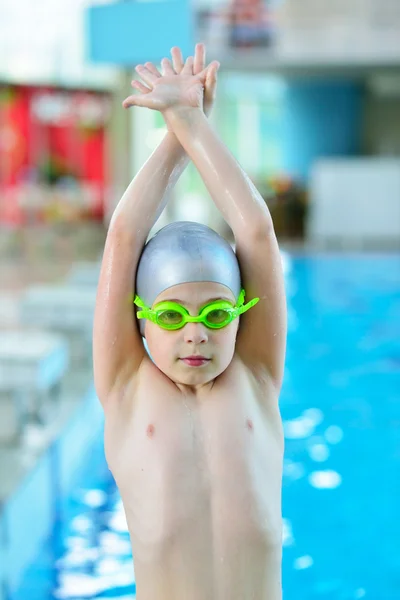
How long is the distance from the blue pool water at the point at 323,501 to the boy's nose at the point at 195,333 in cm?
212

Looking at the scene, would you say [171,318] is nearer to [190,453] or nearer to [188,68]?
[190,453]

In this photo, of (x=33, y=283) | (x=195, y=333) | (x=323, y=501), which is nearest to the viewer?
(x=195, y=333)

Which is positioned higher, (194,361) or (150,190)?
(150,190)

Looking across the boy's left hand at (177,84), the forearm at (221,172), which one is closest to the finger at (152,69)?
the boy's left hand at (177,84)

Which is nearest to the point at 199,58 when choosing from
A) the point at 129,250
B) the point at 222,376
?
the point at 129,250

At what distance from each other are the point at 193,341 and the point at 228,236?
13.3 metres

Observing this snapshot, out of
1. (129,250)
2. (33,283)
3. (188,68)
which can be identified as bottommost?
(129,250)

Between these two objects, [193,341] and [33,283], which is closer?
[193,341]

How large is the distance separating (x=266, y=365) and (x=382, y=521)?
8.46 feet

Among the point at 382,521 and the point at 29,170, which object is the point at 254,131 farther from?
the point at 382,521

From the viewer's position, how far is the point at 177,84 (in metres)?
1.68

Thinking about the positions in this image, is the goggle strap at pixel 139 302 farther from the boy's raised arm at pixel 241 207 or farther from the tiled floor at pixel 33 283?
the tiled floor at pixel 33 283

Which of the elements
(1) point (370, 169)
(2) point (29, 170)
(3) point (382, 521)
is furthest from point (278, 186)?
(3) point (382, 521)

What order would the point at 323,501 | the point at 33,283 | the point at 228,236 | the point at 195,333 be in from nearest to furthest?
1. the point at 195,333
2. the point at 323,501
3. the point at 33,283
4. the point at 228,236
